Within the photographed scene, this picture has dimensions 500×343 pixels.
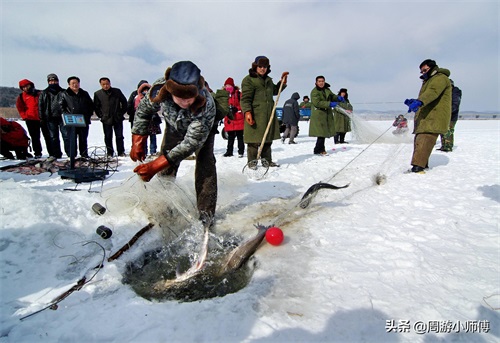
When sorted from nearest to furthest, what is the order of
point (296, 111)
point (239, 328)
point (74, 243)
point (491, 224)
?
point (239, 328) < point (74, 243) < point (491, 224) < point (296, 111)

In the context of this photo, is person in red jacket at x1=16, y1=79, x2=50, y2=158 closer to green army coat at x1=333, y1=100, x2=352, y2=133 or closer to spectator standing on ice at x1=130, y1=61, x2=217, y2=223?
spectator standing on ice at x1=130, y1=61, x2=217, y2=223

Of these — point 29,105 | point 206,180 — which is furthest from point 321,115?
point 29,105

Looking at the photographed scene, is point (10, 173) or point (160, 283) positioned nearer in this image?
point (160, 283)

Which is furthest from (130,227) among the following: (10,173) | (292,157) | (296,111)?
(296,111)

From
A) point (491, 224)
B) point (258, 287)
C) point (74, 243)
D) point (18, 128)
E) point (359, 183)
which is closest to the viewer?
point (258, 287)

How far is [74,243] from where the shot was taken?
2.31m

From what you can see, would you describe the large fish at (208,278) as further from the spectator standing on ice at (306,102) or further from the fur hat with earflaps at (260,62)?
the spectator standing on ice at (306,102)

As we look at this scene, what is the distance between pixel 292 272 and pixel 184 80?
66.1 inches

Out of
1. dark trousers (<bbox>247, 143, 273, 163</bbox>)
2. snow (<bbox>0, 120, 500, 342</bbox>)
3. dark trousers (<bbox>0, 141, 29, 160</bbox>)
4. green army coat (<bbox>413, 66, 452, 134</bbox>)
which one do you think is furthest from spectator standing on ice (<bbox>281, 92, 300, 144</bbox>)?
dark trousers (<bbox>0, 141, 29, 160</bbox>)

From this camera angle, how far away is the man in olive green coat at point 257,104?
5219mm

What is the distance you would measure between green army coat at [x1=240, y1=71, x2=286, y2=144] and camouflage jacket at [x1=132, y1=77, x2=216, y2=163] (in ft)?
8.94

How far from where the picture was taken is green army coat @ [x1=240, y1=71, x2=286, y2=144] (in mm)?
5230

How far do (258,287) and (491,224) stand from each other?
8.69 feet

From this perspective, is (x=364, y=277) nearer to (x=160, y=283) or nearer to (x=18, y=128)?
(x=160, y=283)
